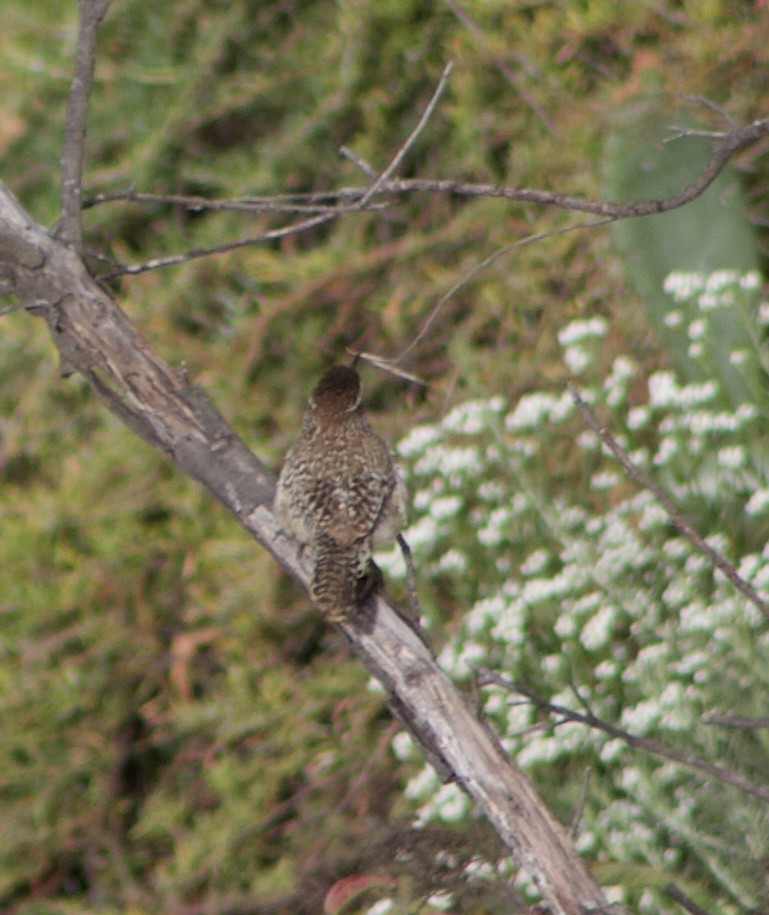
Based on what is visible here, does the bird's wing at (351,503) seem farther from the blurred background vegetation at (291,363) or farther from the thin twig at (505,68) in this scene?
the thin twig at (505,68)

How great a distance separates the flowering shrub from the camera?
2754 mm

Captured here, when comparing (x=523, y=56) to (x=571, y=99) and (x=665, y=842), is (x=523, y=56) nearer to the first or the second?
(x=571, y=99)

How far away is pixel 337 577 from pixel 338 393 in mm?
539

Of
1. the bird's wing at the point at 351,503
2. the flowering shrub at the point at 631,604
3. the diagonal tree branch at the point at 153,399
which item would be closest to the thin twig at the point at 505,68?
the flowering shrub at the point at 631,604

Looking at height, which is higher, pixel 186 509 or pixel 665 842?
pixel 186 509

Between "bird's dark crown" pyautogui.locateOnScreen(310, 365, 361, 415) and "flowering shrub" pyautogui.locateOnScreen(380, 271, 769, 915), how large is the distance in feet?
2.05

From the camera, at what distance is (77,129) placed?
241 cm

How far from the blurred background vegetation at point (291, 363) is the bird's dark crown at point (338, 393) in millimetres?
676

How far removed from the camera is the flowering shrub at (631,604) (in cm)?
275

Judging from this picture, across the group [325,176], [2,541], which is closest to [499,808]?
[2,541]

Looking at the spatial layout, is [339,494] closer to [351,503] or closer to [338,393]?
[351,503]

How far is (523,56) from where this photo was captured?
471cm

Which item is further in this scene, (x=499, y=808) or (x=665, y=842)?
(x=665, y=842)

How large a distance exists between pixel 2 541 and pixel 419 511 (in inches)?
74.6
